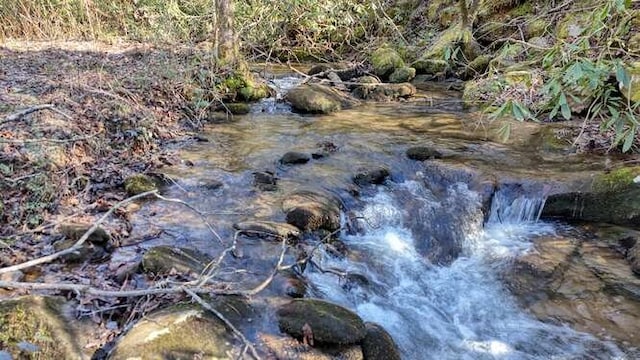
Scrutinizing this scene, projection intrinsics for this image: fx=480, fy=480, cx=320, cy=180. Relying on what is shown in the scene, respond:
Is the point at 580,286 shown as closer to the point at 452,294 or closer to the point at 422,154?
the point at 452,294

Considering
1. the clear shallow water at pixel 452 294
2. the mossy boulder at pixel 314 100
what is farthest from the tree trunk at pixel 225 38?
the clear shallow water at pixel 452 294

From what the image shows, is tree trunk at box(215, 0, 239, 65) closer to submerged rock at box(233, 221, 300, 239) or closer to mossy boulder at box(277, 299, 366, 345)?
submerged rock at box(233, 221, 300, 239)

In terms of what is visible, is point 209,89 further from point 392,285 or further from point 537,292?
point 537,292

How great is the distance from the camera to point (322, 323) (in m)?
3.30

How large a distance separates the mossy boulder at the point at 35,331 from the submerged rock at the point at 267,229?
189cm

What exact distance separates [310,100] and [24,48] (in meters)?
6.49

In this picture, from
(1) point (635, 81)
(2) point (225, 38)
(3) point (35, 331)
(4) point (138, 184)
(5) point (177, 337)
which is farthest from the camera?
(2) point (225, 38)

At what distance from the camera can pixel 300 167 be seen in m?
6.42

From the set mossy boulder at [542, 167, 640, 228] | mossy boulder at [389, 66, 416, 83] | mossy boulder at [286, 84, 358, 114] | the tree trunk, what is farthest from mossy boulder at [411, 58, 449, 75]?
mossy boulder at [542, 167, 640, 228]

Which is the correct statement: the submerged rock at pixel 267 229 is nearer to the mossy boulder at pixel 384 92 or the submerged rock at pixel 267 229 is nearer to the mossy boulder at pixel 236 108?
the mossy boulder at pixel 236 108

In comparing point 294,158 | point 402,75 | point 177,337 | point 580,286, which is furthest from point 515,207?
point 402,75

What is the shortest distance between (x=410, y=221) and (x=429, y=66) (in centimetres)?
738

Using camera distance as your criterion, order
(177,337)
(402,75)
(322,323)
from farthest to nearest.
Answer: (402,75)
(322,323)
(177,337)

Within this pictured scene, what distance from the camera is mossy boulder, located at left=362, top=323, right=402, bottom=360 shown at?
3324 millimetres
